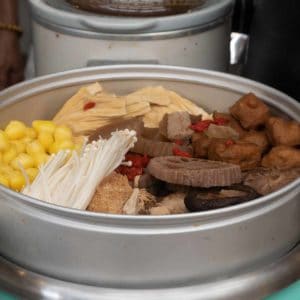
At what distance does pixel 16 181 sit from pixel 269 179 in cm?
51

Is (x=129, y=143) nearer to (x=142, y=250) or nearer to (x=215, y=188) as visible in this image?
(x=215, y=188)

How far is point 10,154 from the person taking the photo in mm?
1396

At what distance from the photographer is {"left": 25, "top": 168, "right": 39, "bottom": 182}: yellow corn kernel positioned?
134cm

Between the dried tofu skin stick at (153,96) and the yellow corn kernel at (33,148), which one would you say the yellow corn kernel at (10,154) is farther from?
the dried tofu skin stick at (153,96)

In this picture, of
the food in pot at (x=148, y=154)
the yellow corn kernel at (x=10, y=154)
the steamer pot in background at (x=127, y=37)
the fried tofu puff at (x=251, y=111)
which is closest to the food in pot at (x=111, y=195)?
the food in pot at (x=148, y=154)

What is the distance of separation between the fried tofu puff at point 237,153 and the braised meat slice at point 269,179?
→ 0.05 metres

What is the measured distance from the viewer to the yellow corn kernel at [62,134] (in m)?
1.45

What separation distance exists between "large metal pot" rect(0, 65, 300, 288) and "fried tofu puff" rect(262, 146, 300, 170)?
17 centimetres

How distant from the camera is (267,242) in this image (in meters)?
1.16

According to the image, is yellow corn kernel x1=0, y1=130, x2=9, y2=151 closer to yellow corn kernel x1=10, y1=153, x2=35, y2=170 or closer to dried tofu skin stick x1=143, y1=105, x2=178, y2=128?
yellow corn kernel x1=10, y1=153, x2=35, y2=170

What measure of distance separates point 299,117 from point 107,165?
46 centimetres

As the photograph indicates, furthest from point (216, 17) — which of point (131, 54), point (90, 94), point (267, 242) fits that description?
point (267, 242)

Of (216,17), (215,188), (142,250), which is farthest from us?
Result: (216,17)

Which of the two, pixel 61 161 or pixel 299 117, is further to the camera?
pixel 299 117
